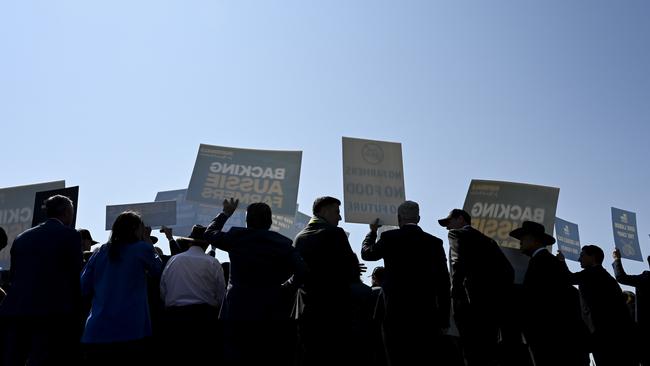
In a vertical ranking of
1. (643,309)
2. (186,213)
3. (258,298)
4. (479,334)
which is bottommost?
(479,334)

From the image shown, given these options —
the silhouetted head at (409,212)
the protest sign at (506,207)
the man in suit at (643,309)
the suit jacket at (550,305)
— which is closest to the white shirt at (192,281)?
the silhouetted head at (409,212)

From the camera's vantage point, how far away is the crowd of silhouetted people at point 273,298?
5.66 metres

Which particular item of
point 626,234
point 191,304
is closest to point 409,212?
point 191,304

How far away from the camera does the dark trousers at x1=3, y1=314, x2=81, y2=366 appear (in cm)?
568

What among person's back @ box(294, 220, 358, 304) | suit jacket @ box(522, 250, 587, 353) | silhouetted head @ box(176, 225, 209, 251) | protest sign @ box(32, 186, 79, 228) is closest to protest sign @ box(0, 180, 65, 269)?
protest sign @ box(32, 186, 79, 228)

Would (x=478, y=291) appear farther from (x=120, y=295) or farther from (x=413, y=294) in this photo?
(x=120, y=295)

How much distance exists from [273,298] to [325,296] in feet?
1.81

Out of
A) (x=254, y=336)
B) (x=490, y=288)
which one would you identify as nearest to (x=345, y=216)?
(x=490, y=288)

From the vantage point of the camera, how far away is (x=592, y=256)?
8469mm

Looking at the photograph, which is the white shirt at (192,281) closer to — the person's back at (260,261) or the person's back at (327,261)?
the person's back at (260,261)

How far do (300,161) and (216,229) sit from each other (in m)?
4.25

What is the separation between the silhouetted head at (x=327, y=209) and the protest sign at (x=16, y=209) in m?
5.88

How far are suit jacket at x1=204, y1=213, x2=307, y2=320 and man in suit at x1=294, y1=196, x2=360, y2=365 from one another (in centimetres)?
28

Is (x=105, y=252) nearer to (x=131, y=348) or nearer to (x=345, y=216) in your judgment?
(x=131, y=348)
